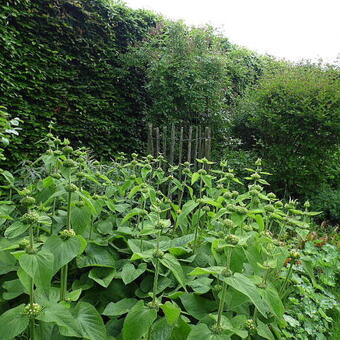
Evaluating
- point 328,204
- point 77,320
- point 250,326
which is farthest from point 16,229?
point 328,204

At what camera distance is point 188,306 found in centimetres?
155

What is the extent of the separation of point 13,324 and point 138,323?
0.46 metres

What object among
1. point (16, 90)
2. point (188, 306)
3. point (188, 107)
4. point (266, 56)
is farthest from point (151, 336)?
point (266, 56)

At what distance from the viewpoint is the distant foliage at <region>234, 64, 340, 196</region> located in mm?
5625

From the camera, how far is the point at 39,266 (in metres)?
1.12

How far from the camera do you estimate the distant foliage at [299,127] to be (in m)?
5.62

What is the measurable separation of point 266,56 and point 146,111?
20.9 ft

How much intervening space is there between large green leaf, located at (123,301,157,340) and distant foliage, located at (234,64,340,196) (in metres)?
5.04

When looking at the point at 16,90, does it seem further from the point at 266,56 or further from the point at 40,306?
the point at 266,56

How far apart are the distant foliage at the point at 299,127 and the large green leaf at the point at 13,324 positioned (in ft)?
17.5

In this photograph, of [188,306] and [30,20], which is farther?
[30,20]

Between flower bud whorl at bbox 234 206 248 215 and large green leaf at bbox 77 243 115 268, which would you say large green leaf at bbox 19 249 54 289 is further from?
flower bud whorl at bbox 234 206 248 215

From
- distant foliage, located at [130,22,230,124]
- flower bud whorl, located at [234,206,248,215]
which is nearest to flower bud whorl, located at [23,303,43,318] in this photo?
flower bud whorl, located at [234,206,248,215]

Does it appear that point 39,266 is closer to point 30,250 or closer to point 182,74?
point 30,250
